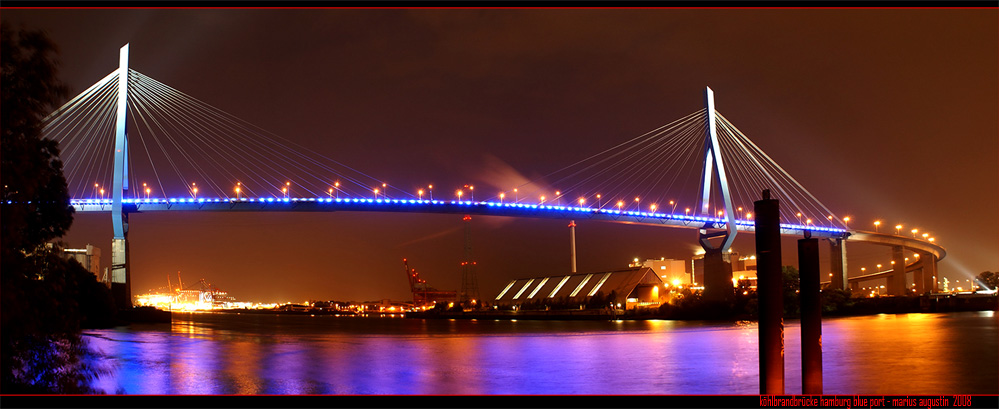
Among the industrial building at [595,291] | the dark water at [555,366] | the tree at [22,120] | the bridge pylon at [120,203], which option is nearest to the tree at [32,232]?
the tree at [22,120]

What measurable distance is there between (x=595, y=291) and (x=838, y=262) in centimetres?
2213

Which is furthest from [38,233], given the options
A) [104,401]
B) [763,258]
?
[763,258]

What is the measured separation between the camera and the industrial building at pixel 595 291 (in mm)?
65875

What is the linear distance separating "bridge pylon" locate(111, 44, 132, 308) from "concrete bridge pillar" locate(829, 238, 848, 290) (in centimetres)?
5499

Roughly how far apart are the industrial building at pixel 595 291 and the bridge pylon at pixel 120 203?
34698 millimetres

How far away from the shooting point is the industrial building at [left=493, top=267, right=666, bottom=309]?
65.9 m

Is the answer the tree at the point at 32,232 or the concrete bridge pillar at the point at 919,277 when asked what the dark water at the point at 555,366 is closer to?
the tree at the point at 32,232

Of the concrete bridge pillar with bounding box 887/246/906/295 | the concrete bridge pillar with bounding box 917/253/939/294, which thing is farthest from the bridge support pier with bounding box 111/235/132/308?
the concrete bridge pillar with bounding box 917/253/939/294

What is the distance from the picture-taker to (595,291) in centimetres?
7025

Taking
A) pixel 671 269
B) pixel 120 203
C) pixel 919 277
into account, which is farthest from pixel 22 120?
pixel 919 277

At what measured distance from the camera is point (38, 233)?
7.62 m

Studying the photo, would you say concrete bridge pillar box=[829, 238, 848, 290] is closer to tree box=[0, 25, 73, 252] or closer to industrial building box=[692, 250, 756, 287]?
industrial building box=[692, 250, 756, 287]

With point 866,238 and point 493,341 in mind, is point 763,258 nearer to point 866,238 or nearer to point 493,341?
point 493,341

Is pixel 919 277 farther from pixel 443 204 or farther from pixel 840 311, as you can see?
pixel 443 204
